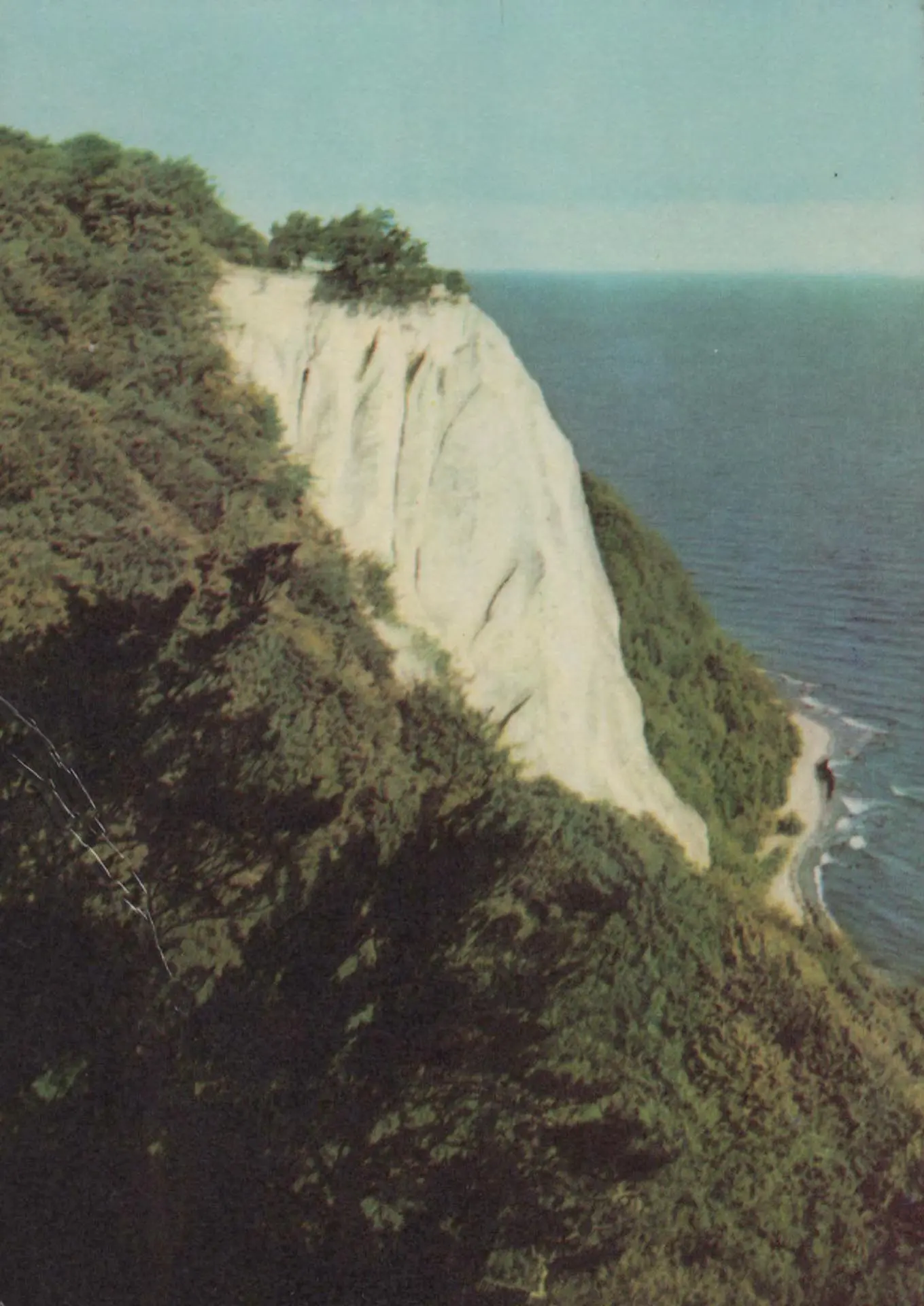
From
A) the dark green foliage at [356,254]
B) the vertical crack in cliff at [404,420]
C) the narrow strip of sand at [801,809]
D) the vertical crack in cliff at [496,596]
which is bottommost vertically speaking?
the narrow strip of sand at [801,809]

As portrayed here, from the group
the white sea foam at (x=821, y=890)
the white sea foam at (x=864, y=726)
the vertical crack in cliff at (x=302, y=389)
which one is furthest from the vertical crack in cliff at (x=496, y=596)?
the white sea foam at (x=864, y=726)

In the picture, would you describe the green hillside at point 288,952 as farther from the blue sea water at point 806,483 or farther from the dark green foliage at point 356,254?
the blue sea water at point 806,483

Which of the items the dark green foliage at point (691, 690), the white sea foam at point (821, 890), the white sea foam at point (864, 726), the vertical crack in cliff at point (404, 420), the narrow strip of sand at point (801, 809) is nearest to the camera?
the vertical crack in cliff at point (404, 420)

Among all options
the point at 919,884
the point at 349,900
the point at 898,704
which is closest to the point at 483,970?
the point at 349,900

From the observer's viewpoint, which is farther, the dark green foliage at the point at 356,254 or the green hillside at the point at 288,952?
the dark green foliage at the point at 356,254

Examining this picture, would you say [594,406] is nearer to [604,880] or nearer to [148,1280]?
[604,880]

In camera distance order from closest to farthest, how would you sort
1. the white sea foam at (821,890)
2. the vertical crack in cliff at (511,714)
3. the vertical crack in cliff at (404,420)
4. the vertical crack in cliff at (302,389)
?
1. the vertical crack in cliff at (302,389)
2. the vertical crack in cliff at (511,714)
3. the vertical crack in cliff at (404,420)
4. the white sea foam at (821,890)

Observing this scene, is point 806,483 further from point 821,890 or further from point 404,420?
point 404,420

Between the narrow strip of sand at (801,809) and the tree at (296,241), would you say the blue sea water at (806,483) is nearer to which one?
the narrow strip of sand at (801,809)

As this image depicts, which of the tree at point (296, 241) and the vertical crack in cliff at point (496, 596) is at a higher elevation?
the tree at point (296, 241)
